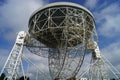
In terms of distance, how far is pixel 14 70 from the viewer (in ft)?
112

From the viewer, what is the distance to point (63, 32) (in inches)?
1300

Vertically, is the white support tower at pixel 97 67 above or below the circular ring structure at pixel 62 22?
below

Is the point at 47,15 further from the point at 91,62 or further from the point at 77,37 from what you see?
the point at 91,62

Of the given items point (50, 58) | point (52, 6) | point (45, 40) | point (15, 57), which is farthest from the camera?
point (50, 58)

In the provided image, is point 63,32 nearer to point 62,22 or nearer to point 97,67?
point 62,22

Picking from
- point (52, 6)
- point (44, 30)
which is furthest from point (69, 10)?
point (44, 30)

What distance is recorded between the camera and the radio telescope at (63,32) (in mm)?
32844

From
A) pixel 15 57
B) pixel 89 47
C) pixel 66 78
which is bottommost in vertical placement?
pixel 66 78

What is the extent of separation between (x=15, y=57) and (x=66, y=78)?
959 centimetres

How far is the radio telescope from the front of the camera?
32.8 m

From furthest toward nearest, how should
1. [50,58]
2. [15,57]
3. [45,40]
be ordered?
1. [50,58]
2. [45,40]
3. [15,57]

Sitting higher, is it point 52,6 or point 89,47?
point 52,6

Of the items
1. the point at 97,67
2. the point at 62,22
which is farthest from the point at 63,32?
the point at 97,67

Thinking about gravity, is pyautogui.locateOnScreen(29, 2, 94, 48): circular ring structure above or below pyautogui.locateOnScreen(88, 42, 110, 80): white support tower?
above
